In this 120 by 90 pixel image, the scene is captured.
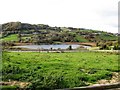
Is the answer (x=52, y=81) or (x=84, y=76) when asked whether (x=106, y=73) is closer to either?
(x=84, y=76)

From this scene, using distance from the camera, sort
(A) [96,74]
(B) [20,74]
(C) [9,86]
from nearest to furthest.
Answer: (C) [9,86]
(B) [20,74]
(A) [96,74]

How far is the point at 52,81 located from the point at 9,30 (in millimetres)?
123341

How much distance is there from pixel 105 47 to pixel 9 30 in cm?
→ 7133

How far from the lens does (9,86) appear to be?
51.8 ft

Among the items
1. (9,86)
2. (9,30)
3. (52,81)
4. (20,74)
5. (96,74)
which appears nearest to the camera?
(52,81)

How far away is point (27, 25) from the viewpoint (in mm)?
179500

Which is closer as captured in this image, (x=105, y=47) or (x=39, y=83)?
(x=39, y=83)

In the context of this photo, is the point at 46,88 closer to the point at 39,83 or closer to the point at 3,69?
the point at 39,83

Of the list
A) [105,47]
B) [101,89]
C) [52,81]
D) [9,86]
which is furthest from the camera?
[105,47]

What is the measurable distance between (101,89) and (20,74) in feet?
33.8

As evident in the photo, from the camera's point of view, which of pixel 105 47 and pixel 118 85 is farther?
pixel 105 47

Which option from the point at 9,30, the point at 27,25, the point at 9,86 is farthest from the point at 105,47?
the point at 27,25

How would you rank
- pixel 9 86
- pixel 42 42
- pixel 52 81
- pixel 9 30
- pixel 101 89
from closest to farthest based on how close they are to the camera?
pixel 101 89
pixel 52 81
pixel 9 86
pixel 42 42
pixel 9 30

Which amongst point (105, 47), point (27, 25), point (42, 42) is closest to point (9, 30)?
point (42, 42)
